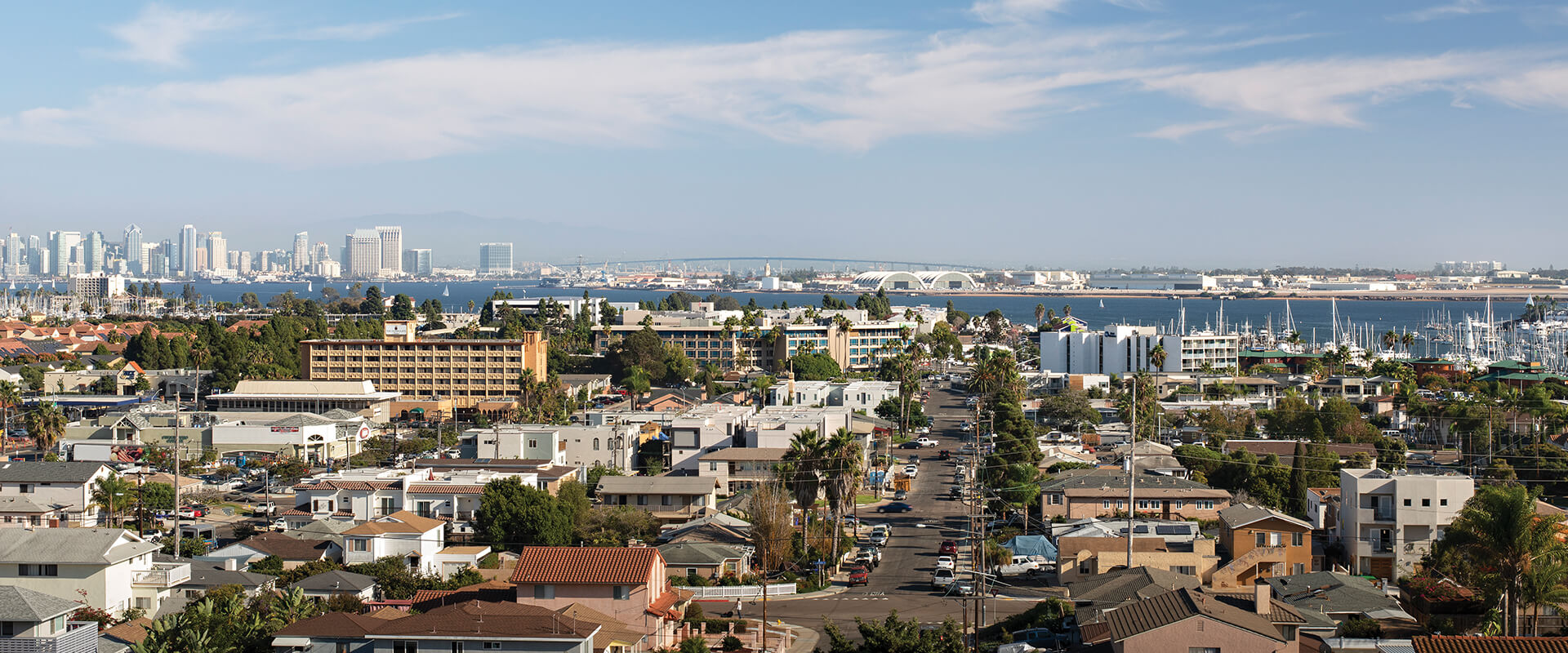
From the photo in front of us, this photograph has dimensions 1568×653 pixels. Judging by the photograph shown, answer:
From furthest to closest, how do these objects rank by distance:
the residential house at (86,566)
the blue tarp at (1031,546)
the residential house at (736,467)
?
1. the residential house at (736,467)
2. the blue tarp at (1031,546)
3. the residential house at (86,566)

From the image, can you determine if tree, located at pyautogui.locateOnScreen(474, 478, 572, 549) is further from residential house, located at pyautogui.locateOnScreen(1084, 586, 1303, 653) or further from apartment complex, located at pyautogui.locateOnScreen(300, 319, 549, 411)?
apartment complex, located at pyautogui.locateOnScreen(300, 319, 549, 411)

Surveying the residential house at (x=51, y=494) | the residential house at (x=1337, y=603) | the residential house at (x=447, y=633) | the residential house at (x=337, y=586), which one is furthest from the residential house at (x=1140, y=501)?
the residential house at (x=51, y=494)

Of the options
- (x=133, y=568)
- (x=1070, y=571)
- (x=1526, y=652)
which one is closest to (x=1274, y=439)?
(x=1070, y=571)

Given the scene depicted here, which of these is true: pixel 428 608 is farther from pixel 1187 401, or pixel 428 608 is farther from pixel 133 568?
pixel 1187 401

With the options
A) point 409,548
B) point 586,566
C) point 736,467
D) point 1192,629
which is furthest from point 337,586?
point 736,467

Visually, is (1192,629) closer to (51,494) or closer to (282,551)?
(282,551)

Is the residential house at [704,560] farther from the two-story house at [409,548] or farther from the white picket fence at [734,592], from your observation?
the two-story house at [409,548]

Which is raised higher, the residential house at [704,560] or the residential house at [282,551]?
the residential house at [282,551]

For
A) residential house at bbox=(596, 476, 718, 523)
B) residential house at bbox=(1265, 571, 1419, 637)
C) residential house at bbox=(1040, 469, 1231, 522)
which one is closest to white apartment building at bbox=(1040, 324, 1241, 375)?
residential house at bbox=(1040, 469, 1231, 522)
